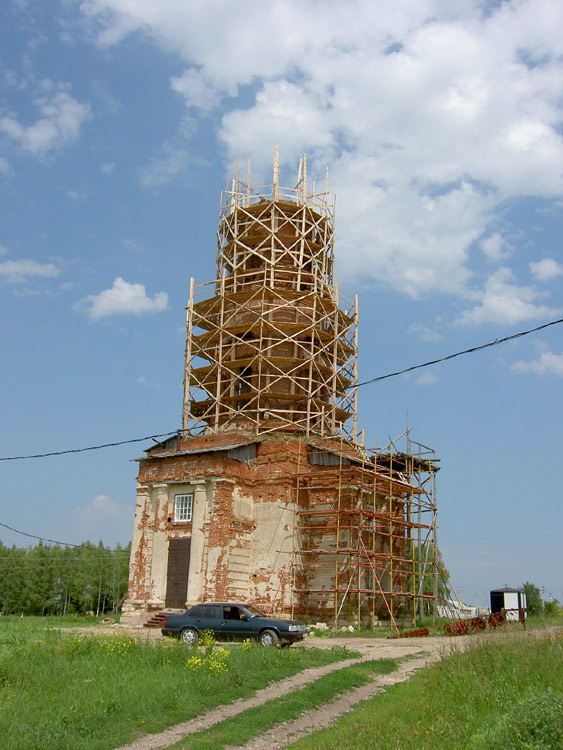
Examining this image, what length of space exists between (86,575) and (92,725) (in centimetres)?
5967

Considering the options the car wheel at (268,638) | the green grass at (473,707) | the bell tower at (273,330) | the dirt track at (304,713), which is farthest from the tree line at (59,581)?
the green grass at (473,707)

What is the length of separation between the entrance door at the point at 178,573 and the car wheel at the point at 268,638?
10141 mm

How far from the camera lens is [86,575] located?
6762cm

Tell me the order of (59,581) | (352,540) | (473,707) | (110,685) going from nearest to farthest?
1. (473,707)
2. (110,685)
3. (352,540)
4. (59,581)

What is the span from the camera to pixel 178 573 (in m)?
30.4

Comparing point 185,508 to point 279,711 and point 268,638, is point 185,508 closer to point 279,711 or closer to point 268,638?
point 268,638

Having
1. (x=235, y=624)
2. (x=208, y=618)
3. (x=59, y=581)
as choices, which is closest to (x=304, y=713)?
(x=235, y=624)

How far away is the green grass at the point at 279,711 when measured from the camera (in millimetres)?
11164

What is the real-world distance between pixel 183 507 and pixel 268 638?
38.9 ft

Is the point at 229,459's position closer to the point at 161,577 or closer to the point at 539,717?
the point at 161,577

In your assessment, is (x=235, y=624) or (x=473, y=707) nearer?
(x=473, y=707)

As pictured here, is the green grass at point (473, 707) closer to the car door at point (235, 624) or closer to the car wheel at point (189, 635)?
the car door at point (235, 624)

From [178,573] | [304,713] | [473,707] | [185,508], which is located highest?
[185,508]

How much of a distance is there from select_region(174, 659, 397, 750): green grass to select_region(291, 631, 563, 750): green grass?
899 mm
